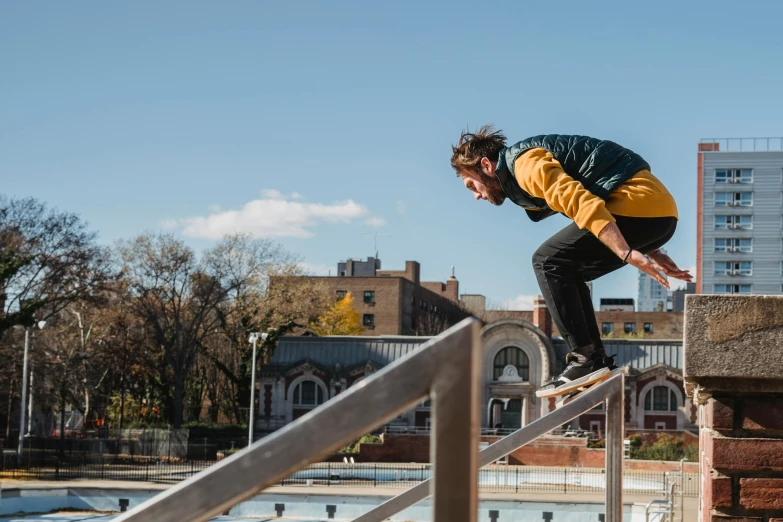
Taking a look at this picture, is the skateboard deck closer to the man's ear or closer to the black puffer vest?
the black puffer vest

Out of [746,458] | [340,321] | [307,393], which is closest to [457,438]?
[746,458]

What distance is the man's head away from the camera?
3.99 m

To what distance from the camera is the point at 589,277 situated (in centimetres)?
414

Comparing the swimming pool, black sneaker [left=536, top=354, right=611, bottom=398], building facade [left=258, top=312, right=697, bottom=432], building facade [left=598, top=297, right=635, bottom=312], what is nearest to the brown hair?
black sneaker [left=536, top=354, right=611, bottom=398]

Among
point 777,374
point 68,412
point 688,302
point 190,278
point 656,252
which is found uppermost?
point 190,278

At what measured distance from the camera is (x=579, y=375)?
4.09 m

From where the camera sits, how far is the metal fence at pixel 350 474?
103 ft

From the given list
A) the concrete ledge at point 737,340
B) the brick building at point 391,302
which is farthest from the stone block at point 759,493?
the brick building at point 391,302

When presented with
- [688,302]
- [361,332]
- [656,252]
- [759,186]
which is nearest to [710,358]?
[688,302]

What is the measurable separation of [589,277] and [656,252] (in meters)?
0.38

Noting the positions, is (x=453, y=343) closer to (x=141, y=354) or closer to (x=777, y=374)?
(x=777, y=374)

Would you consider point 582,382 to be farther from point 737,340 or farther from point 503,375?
point 503,375

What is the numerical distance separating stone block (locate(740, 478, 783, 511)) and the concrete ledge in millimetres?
347

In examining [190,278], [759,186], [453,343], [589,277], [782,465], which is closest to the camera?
[453,343]
